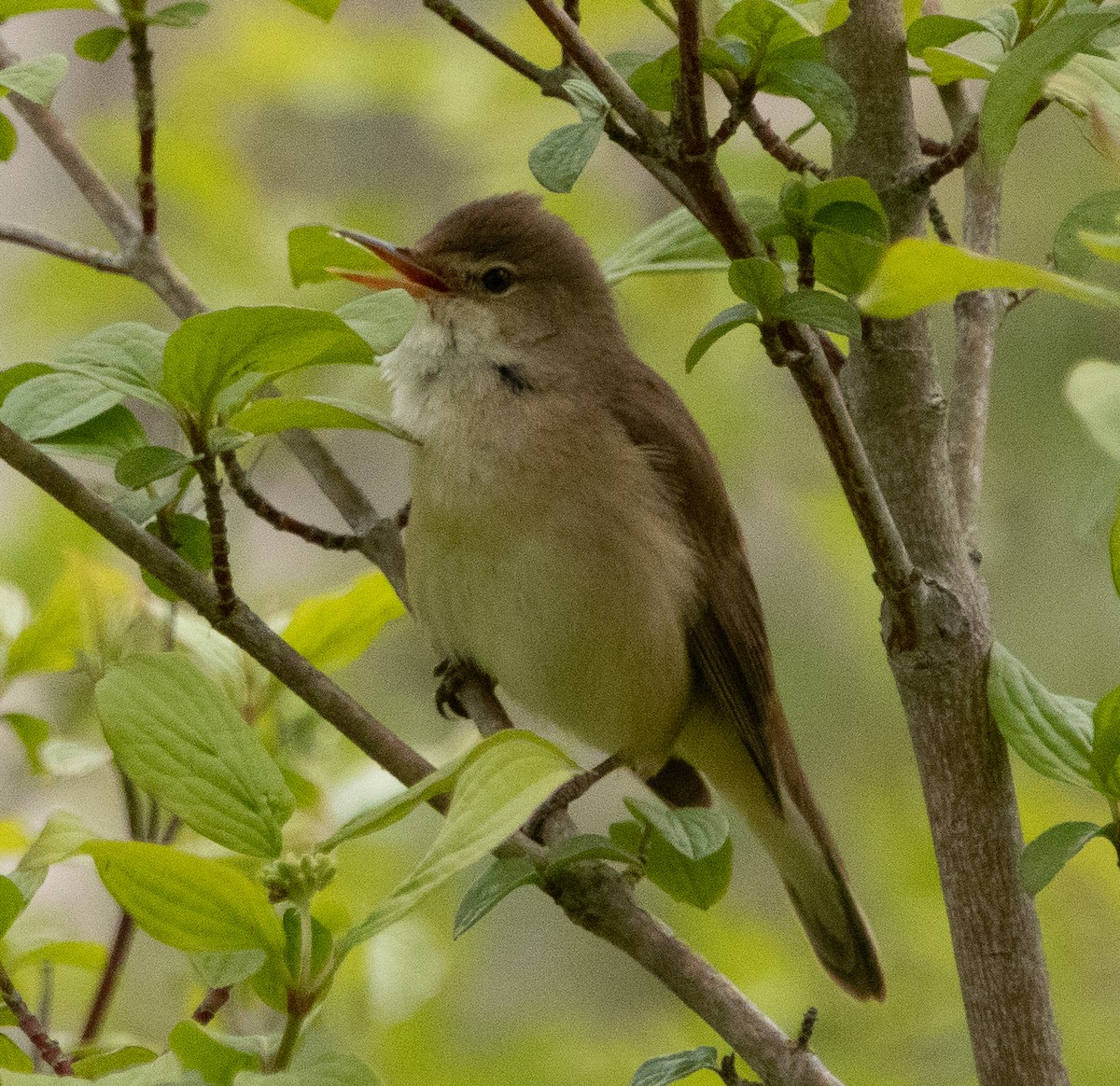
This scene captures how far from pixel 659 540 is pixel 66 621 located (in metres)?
1.20

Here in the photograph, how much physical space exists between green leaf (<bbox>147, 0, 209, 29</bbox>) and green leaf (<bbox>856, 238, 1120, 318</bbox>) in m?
1.10

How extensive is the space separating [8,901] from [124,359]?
48 centimetres

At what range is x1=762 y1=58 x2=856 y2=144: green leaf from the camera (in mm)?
1402

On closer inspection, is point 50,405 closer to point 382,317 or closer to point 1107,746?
point 382,317

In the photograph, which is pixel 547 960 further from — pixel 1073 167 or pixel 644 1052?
pixel 1073 167

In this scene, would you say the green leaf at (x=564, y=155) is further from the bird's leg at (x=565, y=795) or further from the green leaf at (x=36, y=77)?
the bird's leg at (x=565, y=795)

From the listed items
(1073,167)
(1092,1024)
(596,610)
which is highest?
(1073,167)

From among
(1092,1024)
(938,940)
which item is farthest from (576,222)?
(1092,1024)

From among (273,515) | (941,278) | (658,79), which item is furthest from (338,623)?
(941,278)

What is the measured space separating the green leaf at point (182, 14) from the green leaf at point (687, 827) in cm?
99

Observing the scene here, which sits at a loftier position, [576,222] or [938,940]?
[576,222]

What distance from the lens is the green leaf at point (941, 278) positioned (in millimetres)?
893

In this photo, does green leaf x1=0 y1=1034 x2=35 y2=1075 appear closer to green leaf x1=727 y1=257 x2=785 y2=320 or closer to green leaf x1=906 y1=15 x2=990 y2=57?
green leaf x1=727 y1=257 x2=785 y2=320

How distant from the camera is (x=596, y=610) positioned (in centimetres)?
263
